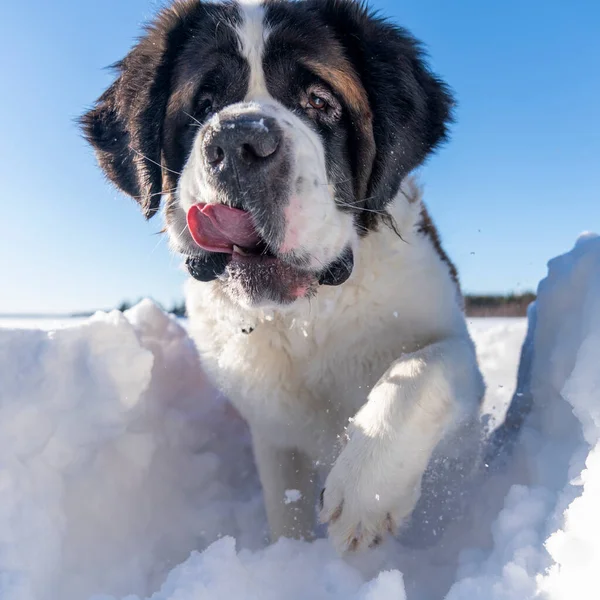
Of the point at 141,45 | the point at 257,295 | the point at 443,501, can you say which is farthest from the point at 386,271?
the point at 141,45

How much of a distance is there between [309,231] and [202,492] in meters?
1.12

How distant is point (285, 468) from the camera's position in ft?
6.93

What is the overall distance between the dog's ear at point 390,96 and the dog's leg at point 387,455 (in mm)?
569

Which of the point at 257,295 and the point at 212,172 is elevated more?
the point at 212,172

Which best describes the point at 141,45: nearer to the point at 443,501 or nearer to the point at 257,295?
the point at 257,295

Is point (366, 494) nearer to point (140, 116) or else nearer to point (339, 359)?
point (339, 359)

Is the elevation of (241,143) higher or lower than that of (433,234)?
higher

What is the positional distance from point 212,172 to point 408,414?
2.48ft

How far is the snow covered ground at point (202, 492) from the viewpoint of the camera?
1.13 meters

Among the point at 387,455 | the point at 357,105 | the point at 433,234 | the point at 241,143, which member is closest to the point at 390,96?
the point at 357,105

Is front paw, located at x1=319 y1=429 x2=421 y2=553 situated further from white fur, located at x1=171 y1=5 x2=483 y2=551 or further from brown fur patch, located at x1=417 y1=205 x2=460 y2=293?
brown fur patch, located at x1=417 y1=205 x2=460 y2=293

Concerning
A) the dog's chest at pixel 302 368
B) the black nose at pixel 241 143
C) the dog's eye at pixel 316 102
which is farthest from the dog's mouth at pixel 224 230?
the dog's eye at pixel 316 102

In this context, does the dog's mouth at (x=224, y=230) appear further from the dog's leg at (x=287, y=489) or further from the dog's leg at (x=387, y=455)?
the dog's leg at (x=287, y=489)

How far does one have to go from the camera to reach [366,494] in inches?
54.7
